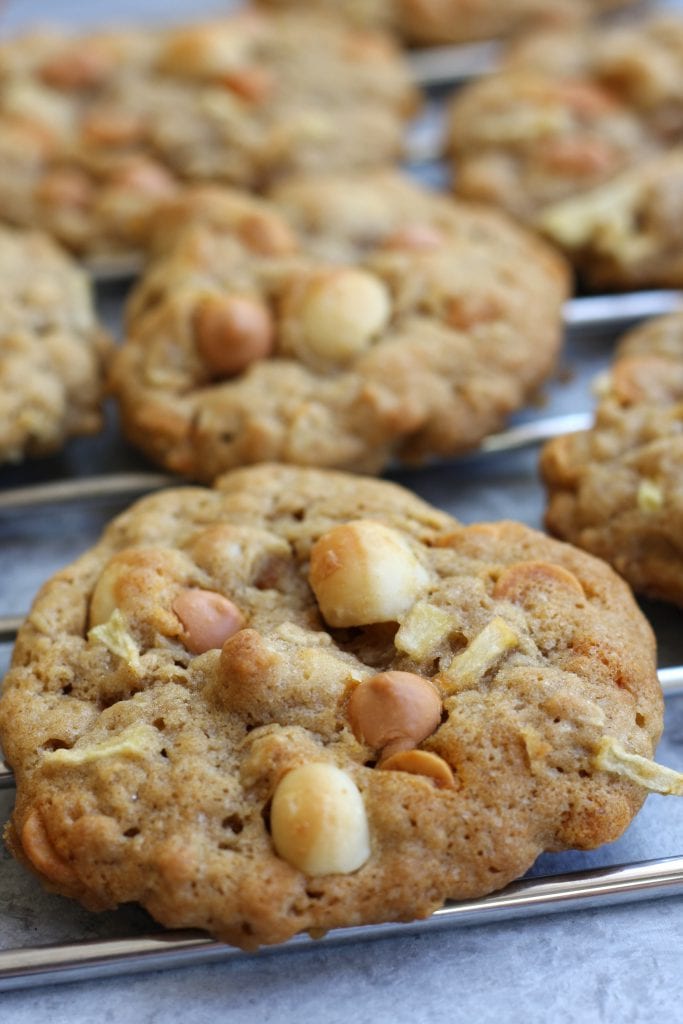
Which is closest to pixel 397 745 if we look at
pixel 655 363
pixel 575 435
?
pixel 575 435

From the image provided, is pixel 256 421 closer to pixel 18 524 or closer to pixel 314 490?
pixel 314 490

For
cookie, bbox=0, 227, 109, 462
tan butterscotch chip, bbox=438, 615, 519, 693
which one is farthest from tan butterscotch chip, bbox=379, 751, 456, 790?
cookie, bbox=0, 227, 109, 462

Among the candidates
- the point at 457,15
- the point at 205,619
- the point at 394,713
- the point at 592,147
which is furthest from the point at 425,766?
the point at 457,15

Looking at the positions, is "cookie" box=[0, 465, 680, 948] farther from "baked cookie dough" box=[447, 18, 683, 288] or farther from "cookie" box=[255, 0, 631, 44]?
"cookie" box=[255, 0, 631, 44]

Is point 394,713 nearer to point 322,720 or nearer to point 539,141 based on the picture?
point 322,720

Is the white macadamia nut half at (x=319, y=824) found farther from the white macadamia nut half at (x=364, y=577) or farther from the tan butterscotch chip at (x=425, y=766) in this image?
the white macadamia nut half at (x=364, y=577)

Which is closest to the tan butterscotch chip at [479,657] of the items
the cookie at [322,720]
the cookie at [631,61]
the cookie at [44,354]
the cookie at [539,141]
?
the cookie at [322,720]

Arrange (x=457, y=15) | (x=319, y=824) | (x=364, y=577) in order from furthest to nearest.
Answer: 1. (x=457, y=15)
2. (x=364, y=577)
3. (x=319, y=824)
